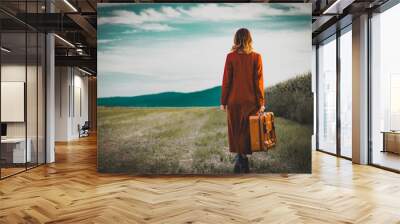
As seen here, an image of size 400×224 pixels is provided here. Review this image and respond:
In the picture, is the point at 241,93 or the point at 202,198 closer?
the point at 202,198

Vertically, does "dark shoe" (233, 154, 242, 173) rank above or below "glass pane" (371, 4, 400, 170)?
below

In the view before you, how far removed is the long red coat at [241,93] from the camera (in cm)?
662

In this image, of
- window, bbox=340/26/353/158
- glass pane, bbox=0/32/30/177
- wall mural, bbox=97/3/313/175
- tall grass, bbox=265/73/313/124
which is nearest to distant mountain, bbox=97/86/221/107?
wall mural, bbox=97/3/313/175

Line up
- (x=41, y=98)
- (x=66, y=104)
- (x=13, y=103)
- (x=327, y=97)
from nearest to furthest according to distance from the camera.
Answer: (x=13, y=103) < (x=41, y=98) < (x=327, y=97) < (x=66, y=104)

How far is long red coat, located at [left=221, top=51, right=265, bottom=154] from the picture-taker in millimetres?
6625

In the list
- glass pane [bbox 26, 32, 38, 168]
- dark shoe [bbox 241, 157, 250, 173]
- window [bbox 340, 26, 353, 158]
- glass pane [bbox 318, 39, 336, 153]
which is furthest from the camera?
glass pane [bbox 318, 39, 336, 153]

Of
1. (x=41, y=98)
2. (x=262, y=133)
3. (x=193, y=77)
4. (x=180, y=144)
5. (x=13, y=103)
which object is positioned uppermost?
(x=193, y=77)

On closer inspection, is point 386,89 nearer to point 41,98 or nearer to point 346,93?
point 346,93

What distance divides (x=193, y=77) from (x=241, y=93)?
89cm

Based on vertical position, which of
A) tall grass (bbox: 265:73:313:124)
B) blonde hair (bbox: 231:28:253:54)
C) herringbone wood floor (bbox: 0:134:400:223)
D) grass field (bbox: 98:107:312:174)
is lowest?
herringbone wood floor (bbox: 0:134:400:223)

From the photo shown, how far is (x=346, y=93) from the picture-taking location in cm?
920

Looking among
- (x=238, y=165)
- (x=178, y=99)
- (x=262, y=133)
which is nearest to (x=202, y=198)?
(x=238, y=165)

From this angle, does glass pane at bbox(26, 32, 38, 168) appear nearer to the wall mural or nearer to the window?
the wall mural

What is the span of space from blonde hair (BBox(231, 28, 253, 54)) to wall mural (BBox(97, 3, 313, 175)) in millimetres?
18
